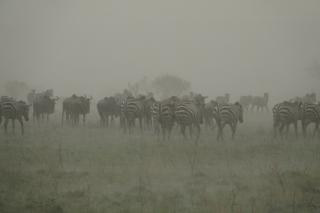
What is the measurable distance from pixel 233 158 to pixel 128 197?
7293mm

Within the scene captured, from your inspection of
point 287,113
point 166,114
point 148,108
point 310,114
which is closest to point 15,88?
point 148,108

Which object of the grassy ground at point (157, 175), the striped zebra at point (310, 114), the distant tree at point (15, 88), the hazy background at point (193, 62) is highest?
the hazy background at point (193, 62)

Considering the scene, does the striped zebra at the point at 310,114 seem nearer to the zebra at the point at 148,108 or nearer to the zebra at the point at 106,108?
the zebra at the point at 148,108

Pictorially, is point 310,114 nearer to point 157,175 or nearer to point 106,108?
point 157,175

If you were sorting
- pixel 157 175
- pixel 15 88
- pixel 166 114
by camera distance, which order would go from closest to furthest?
pixel 157 175, pixel 166 114, pixel 15 88

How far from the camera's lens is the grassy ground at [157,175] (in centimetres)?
1193

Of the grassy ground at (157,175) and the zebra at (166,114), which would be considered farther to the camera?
the zebra at (166,114)

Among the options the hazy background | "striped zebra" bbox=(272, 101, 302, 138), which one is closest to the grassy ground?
"striped zebra" bbox=(272, 101, 302, 138)

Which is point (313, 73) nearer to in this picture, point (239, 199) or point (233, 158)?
point (233, 158)

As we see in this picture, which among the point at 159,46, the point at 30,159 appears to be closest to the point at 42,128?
the point at 30,159

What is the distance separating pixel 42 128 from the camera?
28438 mm

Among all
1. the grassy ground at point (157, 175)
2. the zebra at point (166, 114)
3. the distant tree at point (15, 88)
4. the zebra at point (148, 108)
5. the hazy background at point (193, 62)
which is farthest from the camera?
the hazy background at point (193, 62)

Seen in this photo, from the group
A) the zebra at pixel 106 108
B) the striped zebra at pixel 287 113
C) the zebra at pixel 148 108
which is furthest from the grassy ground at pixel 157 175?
the zebra at pixel 106 108

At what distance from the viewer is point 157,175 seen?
15.2 meters
